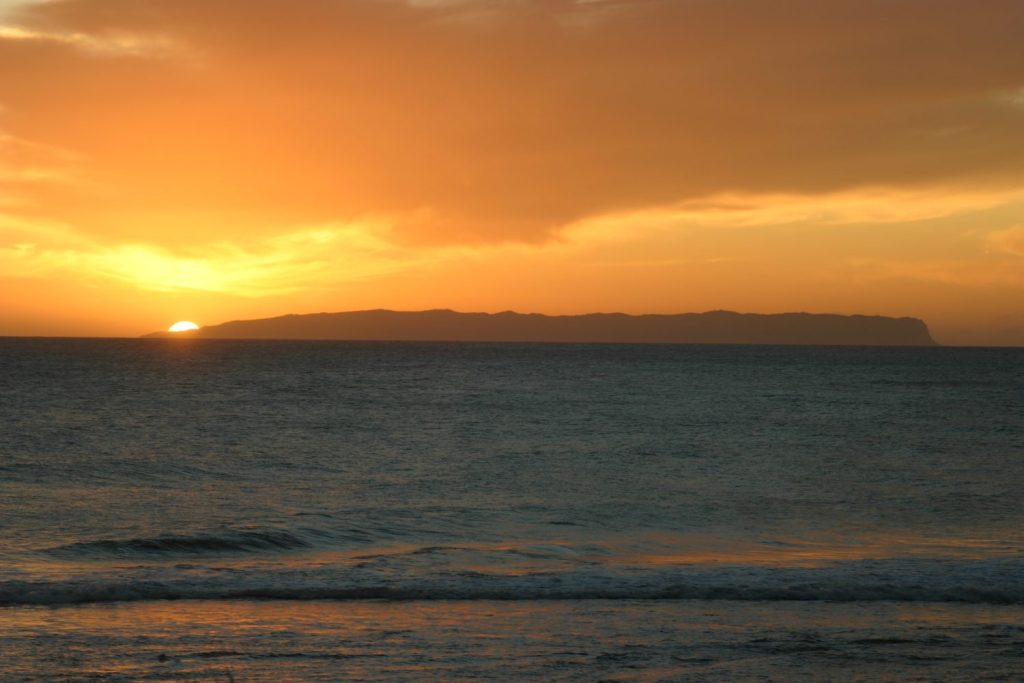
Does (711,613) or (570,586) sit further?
(570,586)

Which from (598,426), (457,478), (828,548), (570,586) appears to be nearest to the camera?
(570,586)

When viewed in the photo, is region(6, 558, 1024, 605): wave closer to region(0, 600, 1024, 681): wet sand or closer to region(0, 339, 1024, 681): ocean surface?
region(0, 339, 1024, 681): ocean surface

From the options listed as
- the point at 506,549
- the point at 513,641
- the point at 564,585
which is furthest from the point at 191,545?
the point at 513,641

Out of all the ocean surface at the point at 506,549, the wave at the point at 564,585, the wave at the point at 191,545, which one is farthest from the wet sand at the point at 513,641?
the wave at the point at 191,545

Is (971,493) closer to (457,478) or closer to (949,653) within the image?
(457,478)

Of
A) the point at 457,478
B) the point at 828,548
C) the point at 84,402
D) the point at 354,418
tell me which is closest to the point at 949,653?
the point at 828,548

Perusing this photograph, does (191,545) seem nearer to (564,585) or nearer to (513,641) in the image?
(564,585)

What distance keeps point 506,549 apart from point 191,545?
260 inches

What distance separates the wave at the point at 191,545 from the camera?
60.5 ft

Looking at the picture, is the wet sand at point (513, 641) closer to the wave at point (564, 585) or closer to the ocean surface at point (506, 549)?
the ocean surface at point (506, 549)

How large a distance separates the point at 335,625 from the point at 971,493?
76.1 ft

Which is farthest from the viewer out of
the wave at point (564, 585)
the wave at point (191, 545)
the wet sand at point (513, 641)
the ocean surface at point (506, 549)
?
the wave at point (191, 545)

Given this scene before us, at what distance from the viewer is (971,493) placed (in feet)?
93.9

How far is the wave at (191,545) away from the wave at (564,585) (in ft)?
10.2
